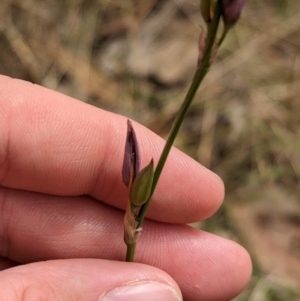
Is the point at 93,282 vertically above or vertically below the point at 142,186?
below

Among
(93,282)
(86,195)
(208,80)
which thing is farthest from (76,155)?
(208,80)

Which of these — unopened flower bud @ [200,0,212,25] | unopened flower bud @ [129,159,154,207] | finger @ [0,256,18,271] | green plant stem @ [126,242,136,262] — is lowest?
finger @ [0,256,18,271]

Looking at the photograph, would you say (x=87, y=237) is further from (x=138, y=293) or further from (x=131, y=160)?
(x=131, y=160)

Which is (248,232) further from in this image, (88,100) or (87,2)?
(87,2)

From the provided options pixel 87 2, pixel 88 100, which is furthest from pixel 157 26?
pixel 88 100

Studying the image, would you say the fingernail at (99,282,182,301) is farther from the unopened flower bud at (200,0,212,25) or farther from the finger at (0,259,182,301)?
the unopened flower bud at (200,0,212,25)

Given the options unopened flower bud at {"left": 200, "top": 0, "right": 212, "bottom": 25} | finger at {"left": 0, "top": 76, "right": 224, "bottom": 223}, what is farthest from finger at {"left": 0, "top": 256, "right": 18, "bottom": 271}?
unopened flower bud at {"left": 200, "top": 0, "right": 212, "bottom": 25}
